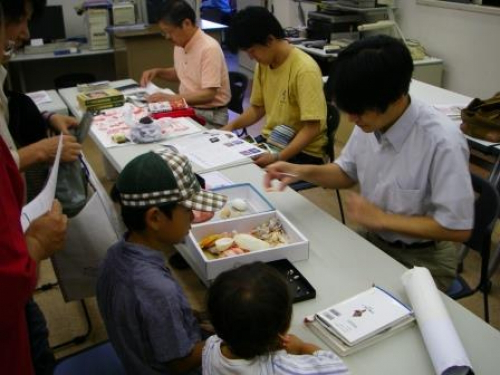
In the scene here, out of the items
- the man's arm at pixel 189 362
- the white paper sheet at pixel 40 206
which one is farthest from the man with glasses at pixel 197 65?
the man's arm at pixel 189 362

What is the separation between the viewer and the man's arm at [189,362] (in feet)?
3.72

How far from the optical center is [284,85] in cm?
238

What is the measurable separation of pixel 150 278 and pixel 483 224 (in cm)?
113

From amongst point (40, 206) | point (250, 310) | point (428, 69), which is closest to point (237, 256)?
point (250, 310)

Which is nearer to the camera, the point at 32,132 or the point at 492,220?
the point at 492,220

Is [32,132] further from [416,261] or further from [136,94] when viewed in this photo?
[416,261]

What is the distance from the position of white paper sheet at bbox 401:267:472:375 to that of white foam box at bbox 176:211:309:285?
0.32m

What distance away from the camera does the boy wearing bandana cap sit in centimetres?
110

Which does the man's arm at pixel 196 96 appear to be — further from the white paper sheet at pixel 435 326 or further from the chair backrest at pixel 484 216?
the white paper sheet at pixel 435 326

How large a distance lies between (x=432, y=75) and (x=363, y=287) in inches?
133

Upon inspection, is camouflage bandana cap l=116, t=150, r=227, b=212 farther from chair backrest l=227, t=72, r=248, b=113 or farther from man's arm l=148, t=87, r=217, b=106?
chair backrest l=227, t=72, r=248, b=113

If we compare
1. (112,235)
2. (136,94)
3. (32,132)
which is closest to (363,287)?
(112,235)

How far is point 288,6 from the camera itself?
5953 millimetres

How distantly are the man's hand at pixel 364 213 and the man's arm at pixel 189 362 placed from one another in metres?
0.57
